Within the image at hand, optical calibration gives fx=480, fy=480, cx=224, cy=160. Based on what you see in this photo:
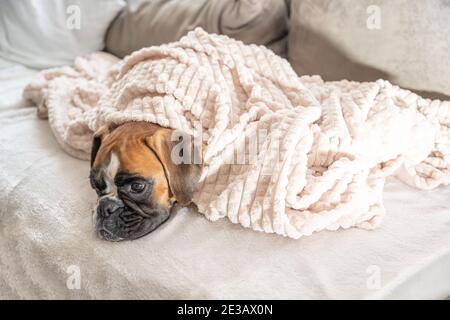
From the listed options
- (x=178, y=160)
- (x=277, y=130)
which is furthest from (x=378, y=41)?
(x=178, y=160)

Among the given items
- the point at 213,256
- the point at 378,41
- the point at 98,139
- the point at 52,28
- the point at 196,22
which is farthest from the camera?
the point at 52,28

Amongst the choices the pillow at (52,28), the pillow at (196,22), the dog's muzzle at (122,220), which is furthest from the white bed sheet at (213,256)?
the pillow at (52,28)

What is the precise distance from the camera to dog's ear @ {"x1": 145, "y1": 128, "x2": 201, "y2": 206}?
3.21 feet

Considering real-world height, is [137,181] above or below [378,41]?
below

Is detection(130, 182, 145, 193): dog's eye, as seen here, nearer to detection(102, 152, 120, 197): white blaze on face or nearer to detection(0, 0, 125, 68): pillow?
detection(102, 152, 120, 197): white blaze on face

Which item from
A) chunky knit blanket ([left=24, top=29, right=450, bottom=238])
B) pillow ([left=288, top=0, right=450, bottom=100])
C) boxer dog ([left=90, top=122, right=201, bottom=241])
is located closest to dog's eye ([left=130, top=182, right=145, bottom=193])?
boxer dog ([left=90, top=122, right=201, bottom=241])

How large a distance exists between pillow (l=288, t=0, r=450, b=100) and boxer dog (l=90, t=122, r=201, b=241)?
55 cm

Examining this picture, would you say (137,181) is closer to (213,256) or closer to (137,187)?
(137,187)

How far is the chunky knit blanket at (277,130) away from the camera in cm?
96

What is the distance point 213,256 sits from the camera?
0.92m

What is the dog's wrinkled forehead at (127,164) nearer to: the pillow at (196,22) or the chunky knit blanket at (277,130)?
the chunky knit blanket at (277,130)

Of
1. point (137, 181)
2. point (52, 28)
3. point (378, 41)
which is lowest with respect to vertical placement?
point (52, 28)

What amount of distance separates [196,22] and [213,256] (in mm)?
937

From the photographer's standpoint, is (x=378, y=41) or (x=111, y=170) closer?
(x=111, y=170)
